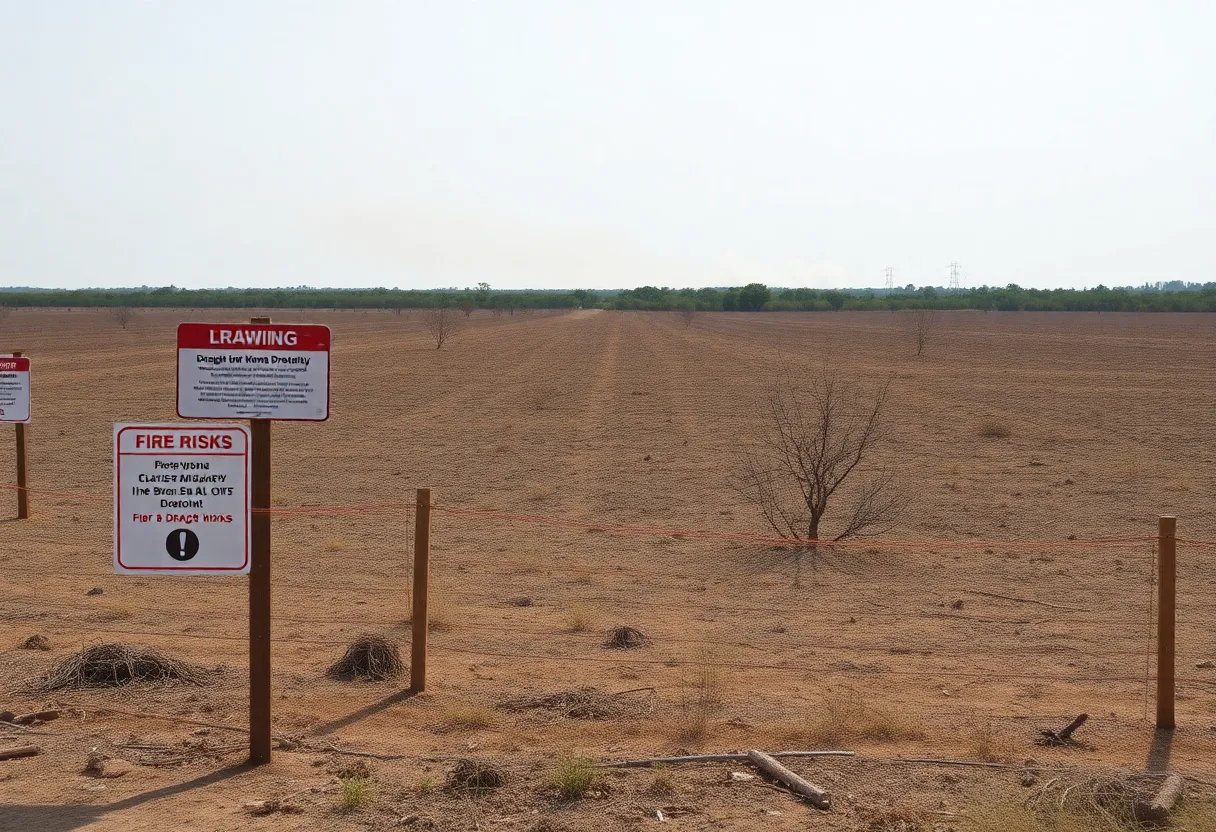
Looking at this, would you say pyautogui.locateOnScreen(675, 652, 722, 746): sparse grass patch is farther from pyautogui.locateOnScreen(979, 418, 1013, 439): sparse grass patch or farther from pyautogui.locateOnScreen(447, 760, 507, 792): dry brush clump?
pyautogui.locateOnScreen(979, 418, 1013, 439): sparse grass patch

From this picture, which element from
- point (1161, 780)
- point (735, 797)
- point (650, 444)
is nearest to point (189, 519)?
point (735, 797)

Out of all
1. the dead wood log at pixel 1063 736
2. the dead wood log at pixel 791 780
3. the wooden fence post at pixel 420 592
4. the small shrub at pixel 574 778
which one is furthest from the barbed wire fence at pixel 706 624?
the small shrub at pixel 574 778

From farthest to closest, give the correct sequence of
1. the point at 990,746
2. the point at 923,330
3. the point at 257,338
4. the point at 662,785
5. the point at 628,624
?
the point at 923,330 → the point at 628,624 → the point at 990,746 → the point at 257,338 → the point at 662,785

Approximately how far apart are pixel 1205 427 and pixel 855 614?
16606mm

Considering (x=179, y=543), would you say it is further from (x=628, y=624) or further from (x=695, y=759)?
(x=628, y=624)

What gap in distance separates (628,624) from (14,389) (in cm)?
879

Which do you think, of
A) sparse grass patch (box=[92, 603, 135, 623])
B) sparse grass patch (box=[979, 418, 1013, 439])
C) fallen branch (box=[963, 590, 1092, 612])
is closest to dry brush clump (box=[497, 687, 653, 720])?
sparse grass patch (box=[92, 603, 135, 623])

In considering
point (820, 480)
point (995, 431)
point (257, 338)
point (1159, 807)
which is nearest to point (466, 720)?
point (257, 338)

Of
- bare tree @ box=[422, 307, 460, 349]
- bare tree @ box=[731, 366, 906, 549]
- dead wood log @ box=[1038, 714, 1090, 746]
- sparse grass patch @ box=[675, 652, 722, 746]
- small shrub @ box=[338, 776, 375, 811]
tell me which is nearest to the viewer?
small shrub @ box=[338, 776, 375, 811]

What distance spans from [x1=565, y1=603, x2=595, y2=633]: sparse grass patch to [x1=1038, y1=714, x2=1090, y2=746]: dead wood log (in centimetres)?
396

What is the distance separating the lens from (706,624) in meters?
10.3

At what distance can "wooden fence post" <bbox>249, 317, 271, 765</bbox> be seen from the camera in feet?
21.4

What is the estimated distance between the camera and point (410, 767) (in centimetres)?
651

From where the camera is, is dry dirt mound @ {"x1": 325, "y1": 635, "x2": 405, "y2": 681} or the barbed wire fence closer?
the barbed wire fence
